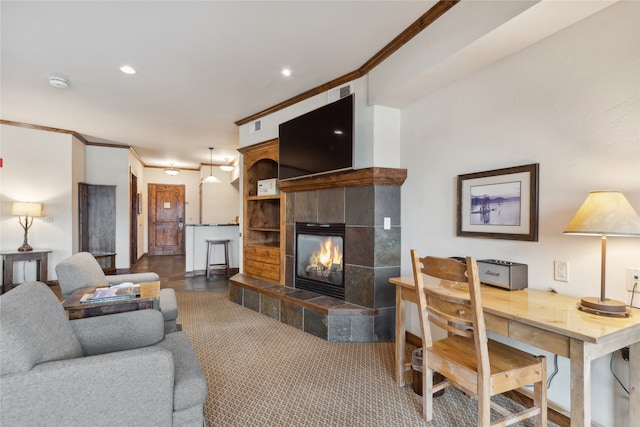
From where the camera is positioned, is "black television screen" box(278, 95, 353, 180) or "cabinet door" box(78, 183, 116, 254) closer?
"black television screen" box(278, 95, 353, 180)

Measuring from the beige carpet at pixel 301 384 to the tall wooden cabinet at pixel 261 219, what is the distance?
3.29 feet

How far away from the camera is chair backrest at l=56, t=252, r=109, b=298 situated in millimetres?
2504

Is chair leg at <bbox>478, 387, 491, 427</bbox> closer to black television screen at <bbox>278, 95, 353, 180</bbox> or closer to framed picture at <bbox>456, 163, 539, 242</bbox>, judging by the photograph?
framed picture at <bbox>456, 163, 539, 242</bbox>

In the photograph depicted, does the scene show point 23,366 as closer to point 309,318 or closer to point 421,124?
point 309,318

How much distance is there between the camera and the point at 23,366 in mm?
1239

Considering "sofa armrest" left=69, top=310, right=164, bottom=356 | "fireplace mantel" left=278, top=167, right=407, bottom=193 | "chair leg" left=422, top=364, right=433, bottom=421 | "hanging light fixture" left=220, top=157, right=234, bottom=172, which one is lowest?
"chair leg" left=422, top=364, right=433, bottom=421

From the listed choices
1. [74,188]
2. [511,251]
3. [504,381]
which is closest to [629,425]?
[504,381]

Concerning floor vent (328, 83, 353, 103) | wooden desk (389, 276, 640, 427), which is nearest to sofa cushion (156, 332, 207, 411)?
wooden desk (389, 276, 640, 427)

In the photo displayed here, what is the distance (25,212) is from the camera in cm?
488

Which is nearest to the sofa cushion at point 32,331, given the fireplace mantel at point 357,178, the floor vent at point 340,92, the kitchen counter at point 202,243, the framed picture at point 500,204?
the fireplace mantel at point 357,178

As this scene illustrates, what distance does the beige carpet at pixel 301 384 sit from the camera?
1968 millimetres

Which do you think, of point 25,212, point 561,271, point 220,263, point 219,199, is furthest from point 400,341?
point 219,199

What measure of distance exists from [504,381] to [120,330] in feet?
7.01

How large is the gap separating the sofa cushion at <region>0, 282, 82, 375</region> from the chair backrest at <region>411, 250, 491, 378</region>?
1.81m
